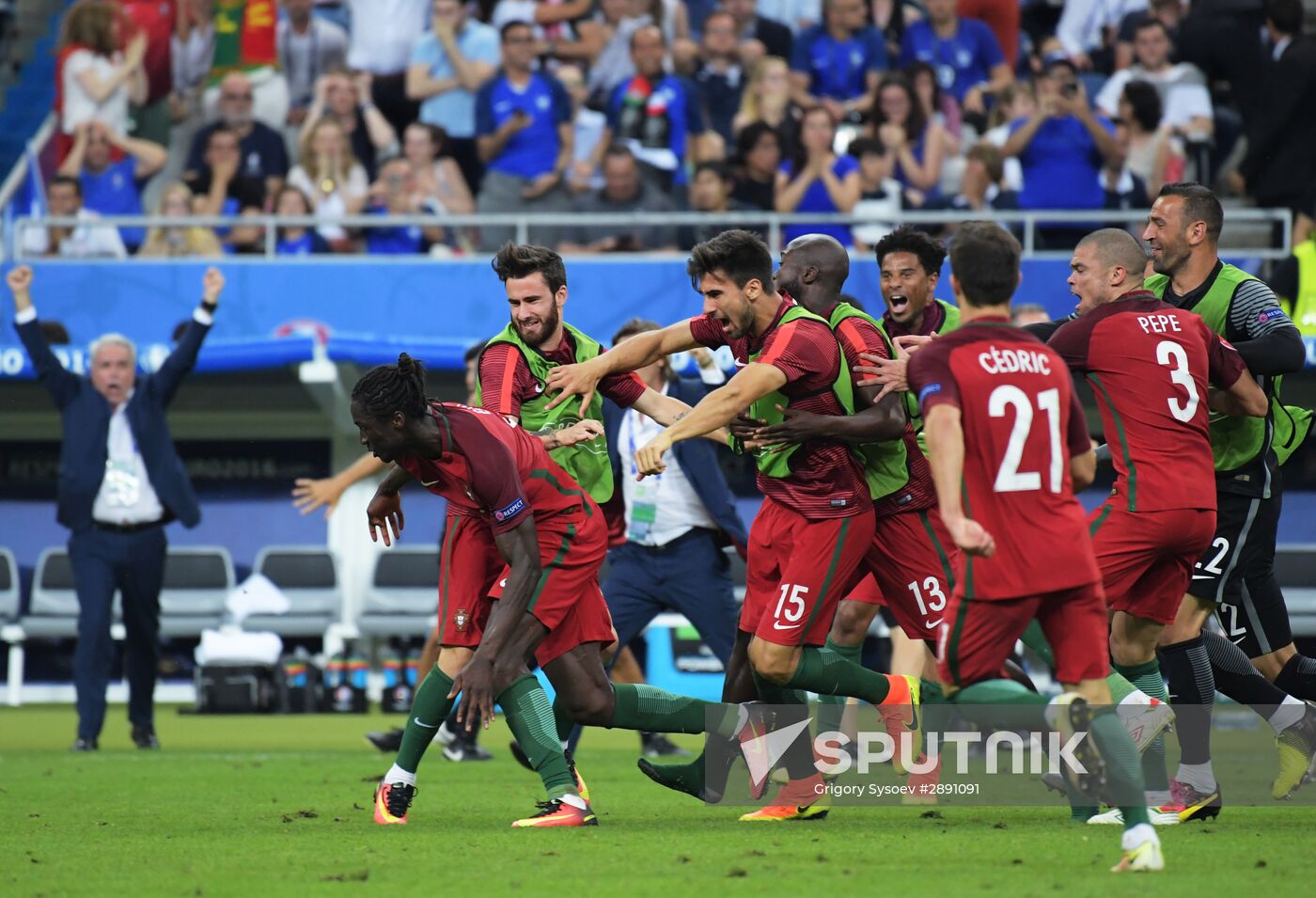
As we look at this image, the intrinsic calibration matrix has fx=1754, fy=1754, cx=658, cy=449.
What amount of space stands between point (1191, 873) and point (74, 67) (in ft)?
50.1

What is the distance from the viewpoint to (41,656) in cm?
1698

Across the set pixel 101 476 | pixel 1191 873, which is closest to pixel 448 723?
pixel 101 476

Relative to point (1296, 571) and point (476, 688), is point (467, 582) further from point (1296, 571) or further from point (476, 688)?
point (1296, 571)

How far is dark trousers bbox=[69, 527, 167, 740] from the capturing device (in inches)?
448

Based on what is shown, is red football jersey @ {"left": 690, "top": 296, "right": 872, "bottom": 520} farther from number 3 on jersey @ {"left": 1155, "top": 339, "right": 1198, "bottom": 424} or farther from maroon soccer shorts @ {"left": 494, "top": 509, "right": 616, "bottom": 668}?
number 3 on jersey @ {"left": 1155, "top": 339, "right": 1198, "bottom": 424}

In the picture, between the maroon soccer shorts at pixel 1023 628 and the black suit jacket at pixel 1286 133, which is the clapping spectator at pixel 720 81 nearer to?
the black suit jacket at pixel 1286 133

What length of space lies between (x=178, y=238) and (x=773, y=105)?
574cm

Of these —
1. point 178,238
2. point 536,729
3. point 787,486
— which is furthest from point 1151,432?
point 178,238

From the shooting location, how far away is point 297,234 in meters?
16.4

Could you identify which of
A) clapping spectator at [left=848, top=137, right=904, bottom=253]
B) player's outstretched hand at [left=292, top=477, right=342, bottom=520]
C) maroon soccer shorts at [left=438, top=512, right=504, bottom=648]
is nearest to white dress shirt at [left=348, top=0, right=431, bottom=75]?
clapping spectator at [left=848, top=137, right=904, bottom=253]

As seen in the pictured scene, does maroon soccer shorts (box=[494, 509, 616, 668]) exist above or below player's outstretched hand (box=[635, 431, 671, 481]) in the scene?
below

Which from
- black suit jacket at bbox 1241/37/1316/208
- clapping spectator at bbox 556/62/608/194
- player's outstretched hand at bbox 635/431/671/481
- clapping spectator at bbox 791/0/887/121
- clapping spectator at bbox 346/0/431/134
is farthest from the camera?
clapping spectator at bbox 346/0/431/134

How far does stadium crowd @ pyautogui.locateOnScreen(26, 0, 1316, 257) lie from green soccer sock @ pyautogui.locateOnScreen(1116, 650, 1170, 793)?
8109 mm

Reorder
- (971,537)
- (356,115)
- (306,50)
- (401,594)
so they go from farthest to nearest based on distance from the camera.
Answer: (306,50)
(356,115)
(401,594)
(971,537)
